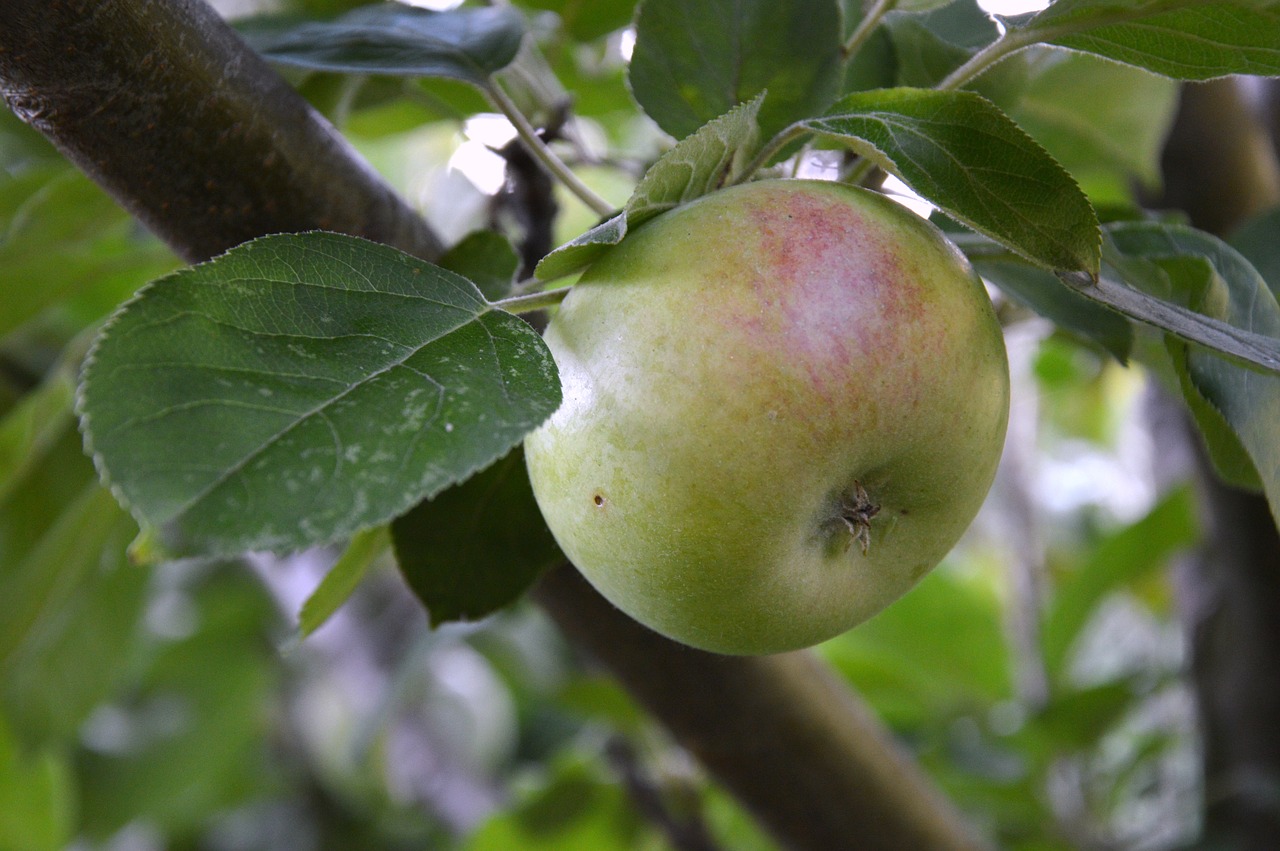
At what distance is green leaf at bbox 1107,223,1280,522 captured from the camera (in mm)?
426

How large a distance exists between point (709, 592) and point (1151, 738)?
1.14 metres

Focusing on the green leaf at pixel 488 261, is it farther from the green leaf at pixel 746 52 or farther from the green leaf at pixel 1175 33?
the green leaf at pixel 1175 33

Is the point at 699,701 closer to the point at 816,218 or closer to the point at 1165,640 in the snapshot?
the point at 816,218

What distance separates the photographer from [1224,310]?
19.1 inches

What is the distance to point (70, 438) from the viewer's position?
893 mm

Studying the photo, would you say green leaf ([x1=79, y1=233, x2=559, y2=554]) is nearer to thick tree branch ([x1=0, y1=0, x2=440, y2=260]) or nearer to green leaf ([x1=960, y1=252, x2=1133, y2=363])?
thick tree branch ([x1=0, y1=0, x2=440, y2=260])

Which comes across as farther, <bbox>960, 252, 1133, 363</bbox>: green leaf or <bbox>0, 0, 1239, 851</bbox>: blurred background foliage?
<bbox>0, 0, 1239, 851</bbox>: blurred background foliage

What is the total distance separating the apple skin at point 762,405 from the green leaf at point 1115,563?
2.82ft

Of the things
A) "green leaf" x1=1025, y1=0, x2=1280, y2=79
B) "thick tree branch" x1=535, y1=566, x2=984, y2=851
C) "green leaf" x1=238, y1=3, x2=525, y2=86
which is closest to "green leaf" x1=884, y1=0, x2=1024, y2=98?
"green leaf" x1=1025, y1=0, x2=1280, y2=79

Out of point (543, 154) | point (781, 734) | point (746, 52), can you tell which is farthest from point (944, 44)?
point (781, 734)

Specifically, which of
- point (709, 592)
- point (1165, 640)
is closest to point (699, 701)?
point (709, 592)

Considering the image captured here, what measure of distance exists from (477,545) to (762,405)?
234 mm

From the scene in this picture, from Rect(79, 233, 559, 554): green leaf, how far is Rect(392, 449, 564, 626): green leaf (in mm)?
156

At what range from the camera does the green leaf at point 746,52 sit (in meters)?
0.53
